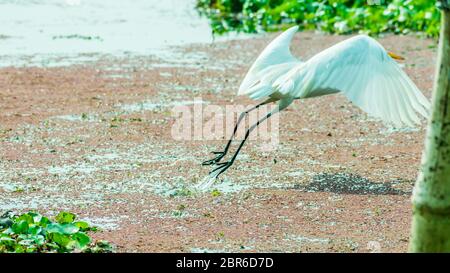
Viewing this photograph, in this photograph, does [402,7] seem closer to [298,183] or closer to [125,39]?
[125,39]

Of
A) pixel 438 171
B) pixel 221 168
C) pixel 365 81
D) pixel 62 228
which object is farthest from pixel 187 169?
pixel 438 171

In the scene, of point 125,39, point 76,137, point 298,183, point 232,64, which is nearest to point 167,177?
point 298,183

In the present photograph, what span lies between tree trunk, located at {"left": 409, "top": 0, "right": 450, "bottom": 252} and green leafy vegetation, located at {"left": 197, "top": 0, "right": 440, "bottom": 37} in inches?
362

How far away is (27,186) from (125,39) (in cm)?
757

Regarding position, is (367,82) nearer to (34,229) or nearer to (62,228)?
(62,228)

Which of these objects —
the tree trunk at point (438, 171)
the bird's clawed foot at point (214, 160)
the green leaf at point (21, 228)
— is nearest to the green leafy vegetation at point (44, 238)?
the green leaf at point (21, 228)

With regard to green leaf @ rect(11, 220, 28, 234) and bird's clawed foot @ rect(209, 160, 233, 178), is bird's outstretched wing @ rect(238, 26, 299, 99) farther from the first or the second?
green leaf @ rect(11, 220, 28, 234)

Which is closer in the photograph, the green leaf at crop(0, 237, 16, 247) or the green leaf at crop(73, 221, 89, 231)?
the green leaf at crop(0, 237, 16, 247)

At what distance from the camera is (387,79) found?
5.95 meters

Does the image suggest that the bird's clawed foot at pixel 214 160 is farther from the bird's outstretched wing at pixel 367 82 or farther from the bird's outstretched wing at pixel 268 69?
the bird's outstretched wing at pixel 367 82

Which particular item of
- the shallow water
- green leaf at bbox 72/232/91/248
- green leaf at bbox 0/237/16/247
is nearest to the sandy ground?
green leaf at bbox 72/232/91/248

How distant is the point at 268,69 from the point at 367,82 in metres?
0.85

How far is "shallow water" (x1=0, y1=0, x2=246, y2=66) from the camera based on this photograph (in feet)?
40.6

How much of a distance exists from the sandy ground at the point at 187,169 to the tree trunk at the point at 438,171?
4.10 feet
